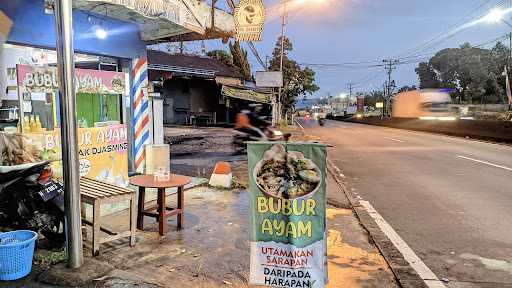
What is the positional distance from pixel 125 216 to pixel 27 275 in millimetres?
2170

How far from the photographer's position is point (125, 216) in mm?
6254

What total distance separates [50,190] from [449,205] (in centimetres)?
681

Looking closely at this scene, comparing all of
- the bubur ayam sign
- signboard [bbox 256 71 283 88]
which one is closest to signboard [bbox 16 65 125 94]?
the bubur ayam sign

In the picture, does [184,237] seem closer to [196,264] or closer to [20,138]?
[196,264]

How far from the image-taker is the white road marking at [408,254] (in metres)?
4.36

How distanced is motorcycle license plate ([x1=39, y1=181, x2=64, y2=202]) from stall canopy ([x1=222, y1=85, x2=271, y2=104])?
81.6 feet

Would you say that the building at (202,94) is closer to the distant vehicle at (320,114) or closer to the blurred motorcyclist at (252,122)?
the blurred motorcyclist at (252,122)

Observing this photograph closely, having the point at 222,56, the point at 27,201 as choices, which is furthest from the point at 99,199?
the point at 222,56

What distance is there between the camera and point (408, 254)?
5.15 m

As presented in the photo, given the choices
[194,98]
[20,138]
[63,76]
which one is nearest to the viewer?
[63,76]

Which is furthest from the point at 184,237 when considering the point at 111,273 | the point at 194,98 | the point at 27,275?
the point at 194,98

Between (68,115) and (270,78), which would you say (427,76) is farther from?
(68,115)

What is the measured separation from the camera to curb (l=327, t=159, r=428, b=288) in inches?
170

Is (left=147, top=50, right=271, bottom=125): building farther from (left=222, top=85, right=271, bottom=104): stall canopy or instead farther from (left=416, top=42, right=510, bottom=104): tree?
(left=416, top=42, right=510, bottom=104): tree
